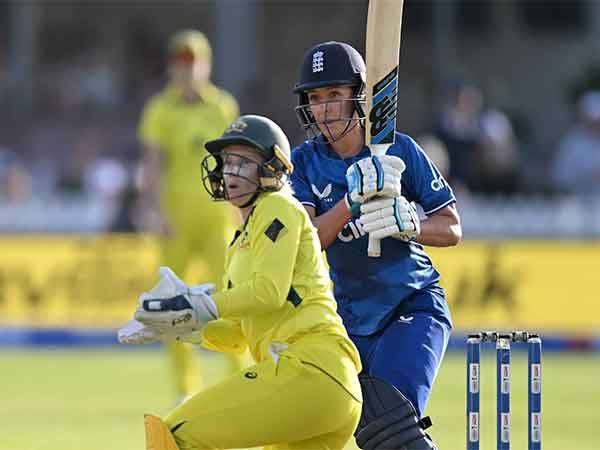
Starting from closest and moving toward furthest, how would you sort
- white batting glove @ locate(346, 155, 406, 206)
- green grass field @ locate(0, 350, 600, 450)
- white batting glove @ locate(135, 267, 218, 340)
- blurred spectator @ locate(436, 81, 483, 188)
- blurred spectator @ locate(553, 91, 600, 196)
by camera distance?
1. white batting glove @ locate(135, 267, 218, 340)
2. white batting glove @ locate(346, 155, 406, 206)
3. green grass field @ locate(0, 350, 600, 450)
4. blurred spectator @ locate(436, 81, 483, 188)
5. blurred spectator @ locate(553, 91, 600, 196)

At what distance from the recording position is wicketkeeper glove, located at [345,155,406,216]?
5.70 meters

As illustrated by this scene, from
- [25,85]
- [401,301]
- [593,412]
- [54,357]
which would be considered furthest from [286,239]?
[25,85]

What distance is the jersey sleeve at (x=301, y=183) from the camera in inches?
242

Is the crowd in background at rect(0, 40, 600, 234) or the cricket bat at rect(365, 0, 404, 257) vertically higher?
the crowd in background at rect(0, 40, 600, 234)

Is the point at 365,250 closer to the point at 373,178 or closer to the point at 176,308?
the point at 373,178

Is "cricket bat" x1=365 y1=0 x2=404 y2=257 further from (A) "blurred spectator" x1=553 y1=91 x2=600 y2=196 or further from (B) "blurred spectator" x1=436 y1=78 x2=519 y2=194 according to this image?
(A) "blurred spectator" x1=553 y1=91 x2=600 y2=196

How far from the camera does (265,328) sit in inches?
210

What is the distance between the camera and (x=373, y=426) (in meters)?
5.74

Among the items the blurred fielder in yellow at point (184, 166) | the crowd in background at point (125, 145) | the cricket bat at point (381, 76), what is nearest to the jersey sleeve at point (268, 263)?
the cricket bat at point (381, 76)

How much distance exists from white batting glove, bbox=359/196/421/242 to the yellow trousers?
29.4 inches

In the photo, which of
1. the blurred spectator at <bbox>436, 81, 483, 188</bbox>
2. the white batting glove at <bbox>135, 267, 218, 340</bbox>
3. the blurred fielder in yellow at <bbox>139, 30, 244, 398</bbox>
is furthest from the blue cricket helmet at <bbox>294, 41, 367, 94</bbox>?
the blurred spectator at <bbox>436, 81, 483, 188</bbox>

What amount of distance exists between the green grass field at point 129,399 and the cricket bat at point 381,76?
2456 millimetres

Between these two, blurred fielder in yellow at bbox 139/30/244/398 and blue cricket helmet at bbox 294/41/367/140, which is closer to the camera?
blue cricket helmet at bbox 294/41/367/140

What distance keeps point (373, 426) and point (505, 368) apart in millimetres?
564
